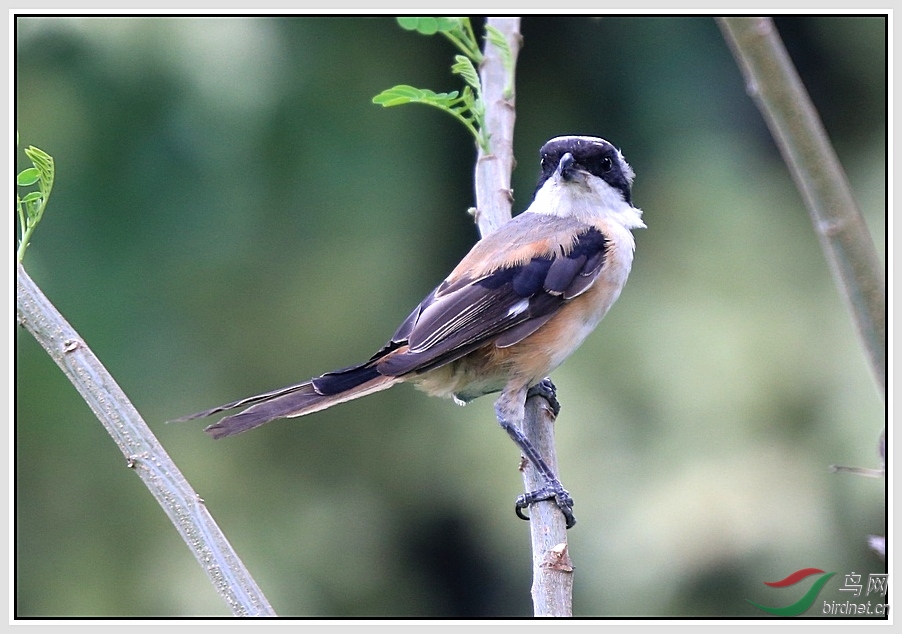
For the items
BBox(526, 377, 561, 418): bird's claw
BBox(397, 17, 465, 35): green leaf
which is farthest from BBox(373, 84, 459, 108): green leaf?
BBox(526, 377, 561, 418): bird's claw

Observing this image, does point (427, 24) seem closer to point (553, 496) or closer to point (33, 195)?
point (33, 195)

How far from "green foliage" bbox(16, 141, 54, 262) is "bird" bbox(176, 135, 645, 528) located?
1.03m

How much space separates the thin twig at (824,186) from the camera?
87cm

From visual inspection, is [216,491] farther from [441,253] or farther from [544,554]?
[544,554]

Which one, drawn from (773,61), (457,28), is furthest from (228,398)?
(773,61)

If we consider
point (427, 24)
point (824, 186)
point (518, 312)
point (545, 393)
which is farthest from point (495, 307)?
point (824, 186)

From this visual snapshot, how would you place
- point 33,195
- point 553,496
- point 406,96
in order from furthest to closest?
point 553,496 < point 406,96 < point 33,195

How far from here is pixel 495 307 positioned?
3.09m

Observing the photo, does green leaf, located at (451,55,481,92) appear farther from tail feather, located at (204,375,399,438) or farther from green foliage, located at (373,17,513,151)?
tail feather, located at (204,375,399,438)

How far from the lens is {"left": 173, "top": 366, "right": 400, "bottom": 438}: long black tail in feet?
7.91

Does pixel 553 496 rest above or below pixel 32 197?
below

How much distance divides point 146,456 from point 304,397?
0.97 m

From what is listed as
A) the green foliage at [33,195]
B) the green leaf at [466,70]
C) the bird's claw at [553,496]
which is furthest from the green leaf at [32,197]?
the bird's claw at [553,496]

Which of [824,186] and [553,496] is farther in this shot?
[553,496]
